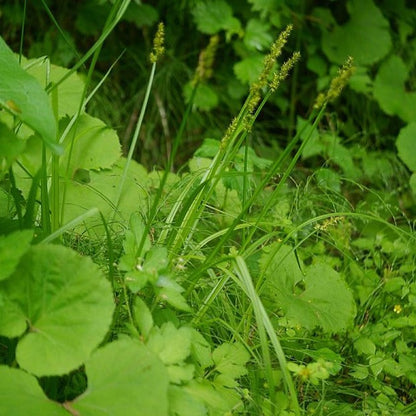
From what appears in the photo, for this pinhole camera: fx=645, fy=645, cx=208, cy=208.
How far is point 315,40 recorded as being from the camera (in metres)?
2.64

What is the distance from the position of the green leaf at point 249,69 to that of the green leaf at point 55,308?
4.95 feet

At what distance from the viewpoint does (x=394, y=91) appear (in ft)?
8.45

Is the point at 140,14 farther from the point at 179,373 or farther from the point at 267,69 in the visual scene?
the point at 179,373

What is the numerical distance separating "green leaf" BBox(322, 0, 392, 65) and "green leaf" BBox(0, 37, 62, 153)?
1.76 m

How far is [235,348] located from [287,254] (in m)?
0.25

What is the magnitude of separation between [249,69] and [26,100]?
4.91 ft

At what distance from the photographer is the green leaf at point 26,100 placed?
0.94 m

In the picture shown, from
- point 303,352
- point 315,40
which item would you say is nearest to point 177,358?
point 303,352

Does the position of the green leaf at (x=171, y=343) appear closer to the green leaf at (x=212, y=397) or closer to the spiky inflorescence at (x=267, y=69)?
the green leaf at (x=212, y=397)

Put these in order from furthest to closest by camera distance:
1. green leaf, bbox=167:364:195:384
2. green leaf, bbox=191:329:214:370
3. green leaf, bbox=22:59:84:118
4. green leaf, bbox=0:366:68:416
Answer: green leaf, bbox=22:59:84:118, green leaf, bbox=191:329:214:370, green leaf, bbox=167:364:195:384, green leaf, bbox=0:366:68:416

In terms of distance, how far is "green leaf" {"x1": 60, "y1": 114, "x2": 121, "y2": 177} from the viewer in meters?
1.51

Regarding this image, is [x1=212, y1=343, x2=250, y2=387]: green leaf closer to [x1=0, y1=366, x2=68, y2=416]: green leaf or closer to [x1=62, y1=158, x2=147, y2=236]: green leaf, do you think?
[x1=0, y1=366, x2=68, y2=416]: green leaf

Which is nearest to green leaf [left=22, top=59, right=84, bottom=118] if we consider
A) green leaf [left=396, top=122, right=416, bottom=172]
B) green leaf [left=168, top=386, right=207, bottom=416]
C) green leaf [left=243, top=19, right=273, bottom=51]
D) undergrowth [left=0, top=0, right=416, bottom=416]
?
undergrowth [left=0, top=0, right=416, bottom=416]

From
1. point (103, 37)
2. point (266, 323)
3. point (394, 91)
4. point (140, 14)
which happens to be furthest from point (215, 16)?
point (266, 323)
